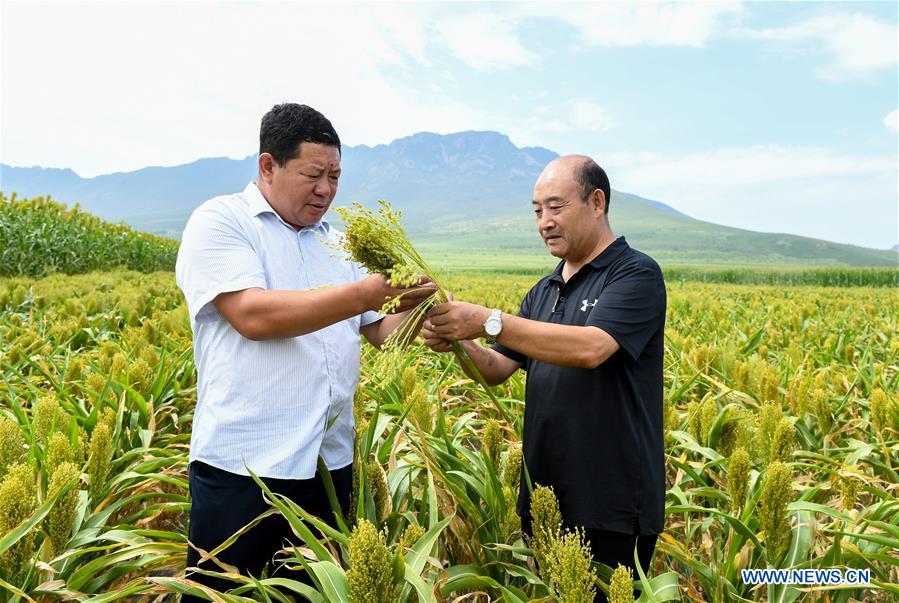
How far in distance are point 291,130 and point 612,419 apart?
1610mm

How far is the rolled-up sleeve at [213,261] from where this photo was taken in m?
2.02

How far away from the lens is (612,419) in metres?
2.30

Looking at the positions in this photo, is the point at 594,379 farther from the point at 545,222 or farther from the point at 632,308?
the point at 545,222

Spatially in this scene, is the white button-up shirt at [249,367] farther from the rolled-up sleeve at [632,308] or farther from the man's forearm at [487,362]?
the rolled-up sleeve at [632,308]

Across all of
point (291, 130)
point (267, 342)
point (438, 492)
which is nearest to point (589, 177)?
point (291, 130)

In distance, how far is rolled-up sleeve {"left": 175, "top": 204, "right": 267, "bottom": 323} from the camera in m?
2.02

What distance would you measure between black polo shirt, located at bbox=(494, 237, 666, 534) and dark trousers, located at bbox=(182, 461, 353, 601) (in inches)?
37.6

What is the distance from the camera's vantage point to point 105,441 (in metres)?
2.37

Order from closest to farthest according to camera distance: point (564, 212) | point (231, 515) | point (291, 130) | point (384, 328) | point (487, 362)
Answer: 1. point (231, 515)
2. point (291, 130)
3. point (564, 212)
4. point (384, 328)
5. point (487, 362)

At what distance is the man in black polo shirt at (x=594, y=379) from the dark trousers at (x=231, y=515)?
79 cm

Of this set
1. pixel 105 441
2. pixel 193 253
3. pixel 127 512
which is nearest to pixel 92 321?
pixel 127 512

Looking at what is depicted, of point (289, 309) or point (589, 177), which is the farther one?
point (589, 177)

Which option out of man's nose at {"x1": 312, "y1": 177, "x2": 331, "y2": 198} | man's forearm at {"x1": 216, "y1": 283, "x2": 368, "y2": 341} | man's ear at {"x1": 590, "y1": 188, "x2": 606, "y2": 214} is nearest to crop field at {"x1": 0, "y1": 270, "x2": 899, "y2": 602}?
man's forearm at {"x1": 216, "y1": 283, "x2": 368, "y2": 341}

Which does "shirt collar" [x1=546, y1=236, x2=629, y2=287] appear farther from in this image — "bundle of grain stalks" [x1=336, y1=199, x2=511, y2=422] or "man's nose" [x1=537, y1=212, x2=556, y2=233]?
"bundle of grain stalks" [x1=336, y1=199, x2=511, y2=422]
